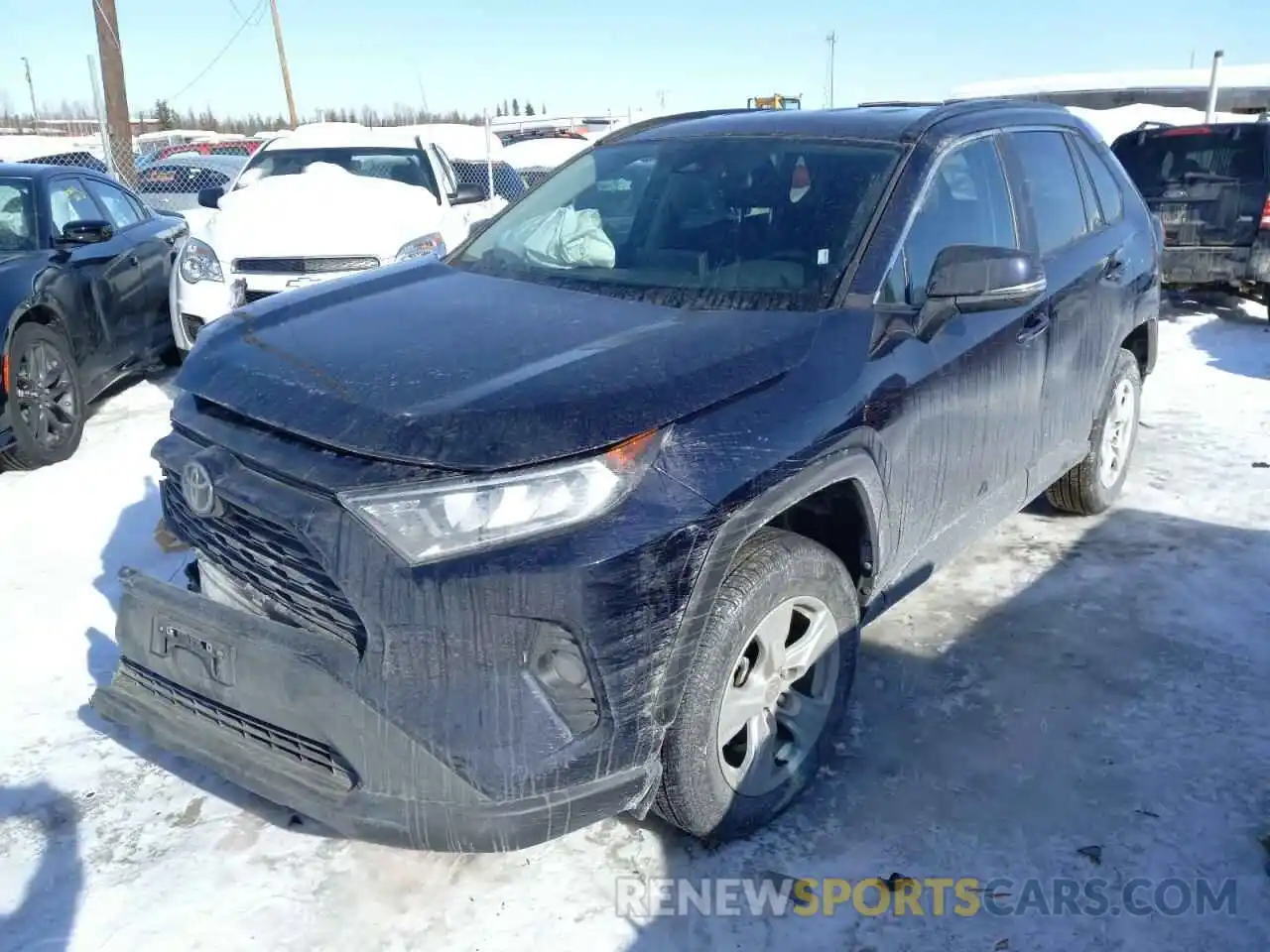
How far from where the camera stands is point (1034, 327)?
12.3 feet

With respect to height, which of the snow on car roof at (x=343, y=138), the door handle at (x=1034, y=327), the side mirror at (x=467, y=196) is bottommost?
the door handle at (x=1034, y=327)

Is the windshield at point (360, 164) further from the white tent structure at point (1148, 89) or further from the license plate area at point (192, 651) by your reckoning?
the white tent structure at point (1148, 89)

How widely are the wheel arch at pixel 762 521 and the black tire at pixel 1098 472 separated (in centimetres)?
221

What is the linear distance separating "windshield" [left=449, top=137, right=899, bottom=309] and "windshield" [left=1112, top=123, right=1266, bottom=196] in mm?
7037

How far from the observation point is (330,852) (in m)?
2.82

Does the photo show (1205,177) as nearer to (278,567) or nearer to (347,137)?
(347,137)

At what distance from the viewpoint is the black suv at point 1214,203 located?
8.96 meters

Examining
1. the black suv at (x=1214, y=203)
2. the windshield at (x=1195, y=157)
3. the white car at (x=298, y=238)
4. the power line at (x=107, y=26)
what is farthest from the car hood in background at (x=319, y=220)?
the power line at (x=107, y=26)

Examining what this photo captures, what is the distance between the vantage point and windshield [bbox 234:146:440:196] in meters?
8.62

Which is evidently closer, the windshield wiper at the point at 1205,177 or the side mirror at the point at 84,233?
the side mirror at the point at 84,233

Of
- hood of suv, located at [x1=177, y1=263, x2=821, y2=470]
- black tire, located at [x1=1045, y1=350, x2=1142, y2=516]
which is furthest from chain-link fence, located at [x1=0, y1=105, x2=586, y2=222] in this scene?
hood of suv, located at [x1=177, y1=263, x2=821, y2=470]

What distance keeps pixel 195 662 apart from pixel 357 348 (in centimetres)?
87

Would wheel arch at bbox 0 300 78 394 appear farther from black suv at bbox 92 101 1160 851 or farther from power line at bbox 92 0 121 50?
power line at bbox 92 0 121 50

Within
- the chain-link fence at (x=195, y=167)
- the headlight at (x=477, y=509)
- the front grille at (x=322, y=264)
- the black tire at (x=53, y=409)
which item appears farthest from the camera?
the chain-link fence at (x=195, y=167)
